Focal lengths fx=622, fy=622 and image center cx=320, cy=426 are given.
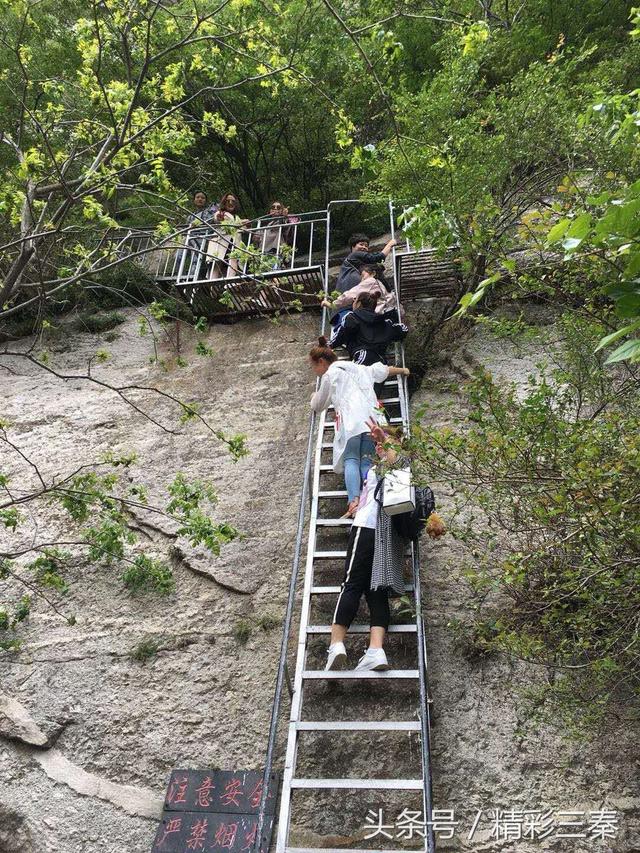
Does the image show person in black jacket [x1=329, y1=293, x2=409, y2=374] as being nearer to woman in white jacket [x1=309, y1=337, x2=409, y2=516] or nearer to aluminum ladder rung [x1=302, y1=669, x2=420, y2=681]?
woman in white jacket [x1=309, y1=337, x2=409, y2=516]

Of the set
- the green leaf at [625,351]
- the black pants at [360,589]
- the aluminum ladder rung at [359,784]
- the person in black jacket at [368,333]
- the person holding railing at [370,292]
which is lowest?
the aluminum ladder rung at [359,784]

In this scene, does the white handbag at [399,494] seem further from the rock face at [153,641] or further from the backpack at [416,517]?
the rock face at [153,641]

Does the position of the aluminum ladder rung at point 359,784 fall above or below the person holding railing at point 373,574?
below

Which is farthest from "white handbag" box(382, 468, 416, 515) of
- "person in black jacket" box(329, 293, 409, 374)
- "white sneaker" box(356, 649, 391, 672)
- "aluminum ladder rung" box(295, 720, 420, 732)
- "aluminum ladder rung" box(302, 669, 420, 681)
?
"person in black jacket" box(329, 293, 409, 374)

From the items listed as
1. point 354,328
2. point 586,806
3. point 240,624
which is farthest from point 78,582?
point 586,806

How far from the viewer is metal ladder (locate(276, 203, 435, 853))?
11.4 ft

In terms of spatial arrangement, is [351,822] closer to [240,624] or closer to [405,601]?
[405,601]

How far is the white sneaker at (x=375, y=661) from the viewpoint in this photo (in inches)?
160

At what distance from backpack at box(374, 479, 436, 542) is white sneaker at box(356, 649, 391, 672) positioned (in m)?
0.87

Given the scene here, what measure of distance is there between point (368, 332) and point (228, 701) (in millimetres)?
3967

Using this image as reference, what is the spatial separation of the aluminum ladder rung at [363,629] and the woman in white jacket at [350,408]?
3.17 ft

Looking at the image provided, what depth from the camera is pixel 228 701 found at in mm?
4777

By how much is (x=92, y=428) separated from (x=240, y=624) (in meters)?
3.75

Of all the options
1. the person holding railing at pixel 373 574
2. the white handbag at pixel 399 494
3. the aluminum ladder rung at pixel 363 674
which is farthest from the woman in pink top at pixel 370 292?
the aluminum ladder rung at pixel 363 674
